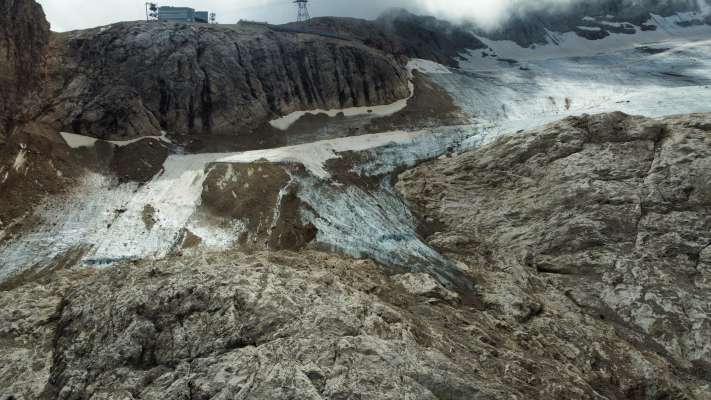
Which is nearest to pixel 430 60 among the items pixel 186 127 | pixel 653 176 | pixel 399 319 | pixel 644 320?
pixel 186 127

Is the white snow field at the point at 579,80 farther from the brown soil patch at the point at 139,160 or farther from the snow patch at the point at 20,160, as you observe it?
the snow patch at the point at 20,160

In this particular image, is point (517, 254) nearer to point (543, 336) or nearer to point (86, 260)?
point (543, 336)

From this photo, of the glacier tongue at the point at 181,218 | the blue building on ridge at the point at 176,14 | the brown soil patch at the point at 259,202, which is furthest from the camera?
the blue building on ridge at the point at 176,14

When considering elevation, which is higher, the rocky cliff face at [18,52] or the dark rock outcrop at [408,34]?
the dark rock outcrop at [408,34]

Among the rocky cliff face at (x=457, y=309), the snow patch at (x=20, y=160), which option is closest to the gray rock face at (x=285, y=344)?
the rocky cliff face at (x=457, y=309)

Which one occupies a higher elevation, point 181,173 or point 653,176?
point 653,176

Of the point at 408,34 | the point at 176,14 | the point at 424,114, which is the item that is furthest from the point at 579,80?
the point at 176,14

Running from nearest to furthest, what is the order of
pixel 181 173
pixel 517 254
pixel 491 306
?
pixel 491 306 < pixel 517 254 < pixel 181 173

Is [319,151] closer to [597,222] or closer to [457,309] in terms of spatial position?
[597,222]
